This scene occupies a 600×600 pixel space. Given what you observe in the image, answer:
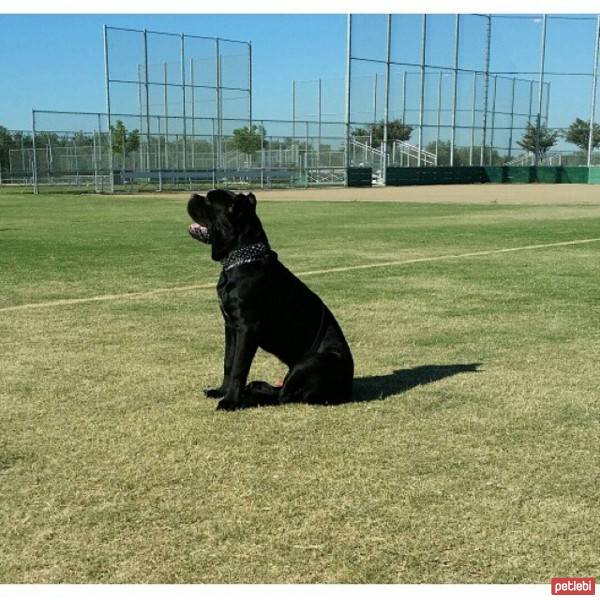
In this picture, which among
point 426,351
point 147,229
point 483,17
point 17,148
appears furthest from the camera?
point 483,17

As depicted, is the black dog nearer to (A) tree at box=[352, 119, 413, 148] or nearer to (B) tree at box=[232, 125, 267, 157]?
(B) tree at box=[232, 125, 267, 157]

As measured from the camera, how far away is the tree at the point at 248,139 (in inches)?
1746

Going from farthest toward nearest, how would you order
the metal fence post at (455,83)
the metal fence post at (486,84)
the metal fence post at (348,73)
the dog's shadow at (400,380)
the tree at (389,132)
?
the metal fence post at (486,84), the metal fence post at (455,83), the tree at (389,132), the metal fence post at (348,73), the dog's shadow at (400,380)

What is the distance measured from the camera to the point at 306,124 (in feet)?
152

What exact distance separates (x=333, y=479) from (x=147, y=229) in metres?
14.7

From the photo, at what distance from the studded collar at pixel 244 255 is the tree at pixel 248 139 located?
133 feet

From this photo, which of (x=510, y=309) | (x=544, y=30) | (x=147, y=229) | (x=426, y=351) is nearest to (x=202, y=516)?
(x=426, y=351)

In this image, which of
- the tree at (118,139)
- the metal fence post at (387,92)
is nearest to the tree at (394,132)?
the metal fence post at (387,92)

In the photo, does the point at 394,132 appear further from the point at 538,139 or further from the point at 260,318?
the point at 260,318

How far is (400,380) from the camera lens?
534 cm

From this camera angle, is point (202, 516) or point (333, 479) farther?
point (333, 479)

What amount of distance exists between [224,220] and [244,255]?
229 mm

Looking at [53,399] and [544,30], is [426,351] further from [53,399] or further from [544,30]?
[544,30]

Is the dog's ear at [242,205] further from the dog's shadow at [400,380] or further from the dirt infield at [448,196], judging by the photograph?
the dirt infield at [448,196]
